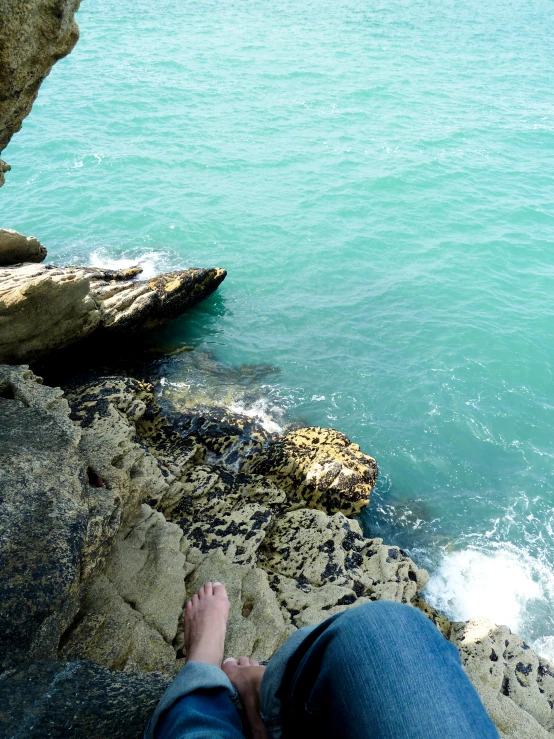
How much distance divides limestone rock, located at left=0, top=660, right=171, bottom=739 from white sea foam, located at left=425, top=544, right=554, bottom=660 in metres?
6.11

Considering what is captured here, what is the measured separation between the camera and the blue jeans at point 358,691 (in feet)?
6.76

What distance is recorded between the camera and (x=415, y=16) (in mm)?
38062

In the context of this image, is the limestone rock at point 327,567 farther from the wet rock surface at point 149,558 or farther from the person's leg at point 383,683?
the person's leg at point 383,683

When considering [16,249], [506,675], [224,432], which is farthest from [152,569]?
[16,249]

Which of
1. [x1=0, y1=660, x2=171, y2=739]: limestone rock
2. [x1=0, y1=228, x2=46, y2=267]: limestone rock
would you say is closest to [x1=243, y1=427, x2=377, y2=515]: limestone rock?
[x1=0, y1=660, x2=171, y2=739]: limestone rock

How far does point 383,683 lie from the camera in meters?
2.14

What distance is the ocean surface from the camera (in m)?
10.7

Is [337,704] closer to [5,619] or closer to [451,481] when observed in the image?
[5,619]

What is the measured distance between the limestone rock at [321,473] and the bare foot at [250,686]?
4.58 meters

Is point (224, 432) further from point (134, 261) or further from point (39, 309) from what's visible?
point (134, 261)

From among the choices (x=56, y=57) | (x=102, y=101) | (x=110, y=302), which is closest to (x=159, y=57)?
(x=102, y=101)

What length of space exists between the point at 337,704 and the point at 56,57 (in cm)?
679

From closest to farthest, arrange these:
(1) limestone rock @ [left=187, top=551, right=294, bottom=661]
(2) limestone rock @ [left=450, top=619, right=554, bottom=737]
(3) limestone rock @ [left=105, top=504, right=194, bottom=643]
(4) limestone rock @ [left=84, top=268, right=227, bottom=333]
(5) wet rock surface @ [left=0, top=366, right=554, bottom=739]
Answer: (5) wet rock surface @ [left=0, top=366, right=554, bottom=739] → (1) limestone rock @ [left=187, top=551, right=294, bottom=661] → (3) limestone rock @ [left=105, top=504, right=194, bottom=643] → (2) limestone rock @ [left=450, top=619, right=554, bottom=737] → (4) limestone rock @ [left=84, top=268, right=227, bottom=333]

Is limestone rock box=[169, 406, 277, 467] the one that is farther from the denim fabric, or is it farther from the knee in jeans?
the knee in jeans
